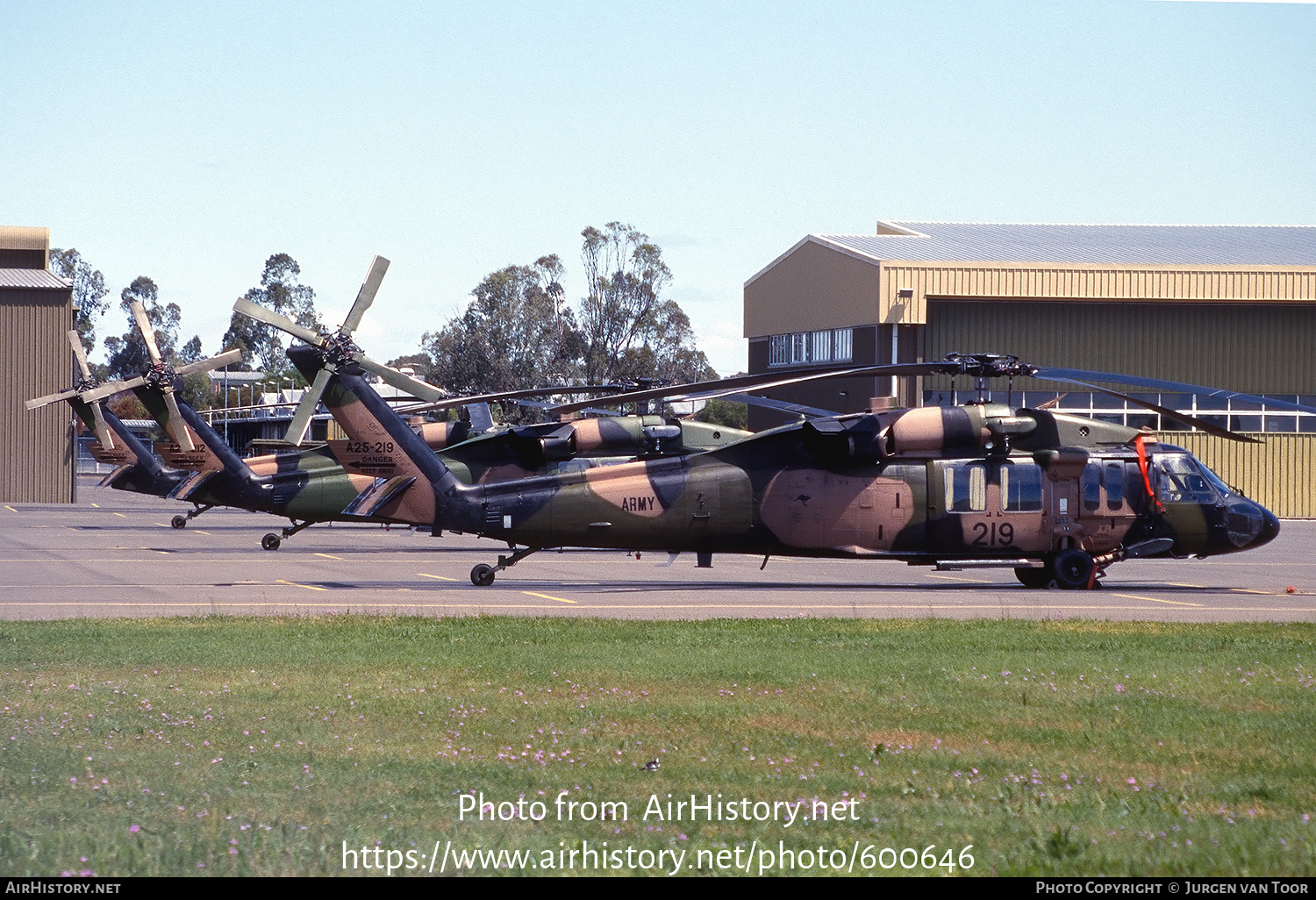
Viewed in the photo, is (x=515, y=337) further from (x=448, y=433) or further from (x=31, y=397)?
(x=448, y=433)

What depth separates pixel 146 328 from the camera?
32219 mm

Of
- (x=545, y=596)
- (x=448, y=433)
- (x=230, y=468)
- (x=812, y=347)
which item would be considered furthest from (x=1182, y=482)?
(x=812, y=347)

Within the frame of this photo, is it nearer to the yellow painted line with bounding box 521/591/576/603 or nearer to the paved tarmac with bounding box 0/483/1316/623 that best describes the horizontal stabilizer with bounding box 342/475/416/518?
the paved tarmac with bounding box 0/483/1316/623

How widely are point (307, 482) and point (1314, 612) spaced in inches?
825

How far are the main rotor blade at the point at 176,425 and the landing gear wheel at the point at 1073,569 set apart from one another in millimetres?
20715

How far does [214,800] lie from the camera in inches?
288

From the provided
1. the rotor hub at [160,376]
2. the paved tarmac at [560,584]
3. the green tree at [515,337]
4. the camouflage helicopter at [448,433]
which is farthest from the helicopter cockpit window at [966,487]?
the green tree at [515,337]

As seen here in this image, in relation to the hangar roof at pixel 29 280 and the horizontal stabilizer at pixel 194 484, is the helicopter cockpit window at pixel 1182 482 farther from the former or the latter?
the hangar roof at pixel 29 280

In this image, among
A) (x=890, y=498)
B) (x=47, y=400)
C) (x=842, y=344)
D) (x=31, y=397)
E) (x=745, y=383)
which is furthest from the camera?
(x=842, y=344)

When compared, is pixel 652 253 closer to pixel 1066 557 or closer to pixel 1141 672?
pixel 1066 557

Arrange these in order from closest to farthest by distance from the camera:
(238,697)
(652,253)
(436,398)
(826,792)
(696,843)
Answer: (696,843), (826,792), (238,697), (436,398), (652,253)

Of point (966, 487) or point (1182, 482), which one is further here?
point (1182, 482)

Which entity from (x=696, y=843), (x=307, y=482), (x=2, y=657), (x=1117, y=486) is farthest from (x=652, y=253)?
(x=696, y=843)

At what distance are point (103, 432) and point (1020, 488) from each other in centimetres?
2992
